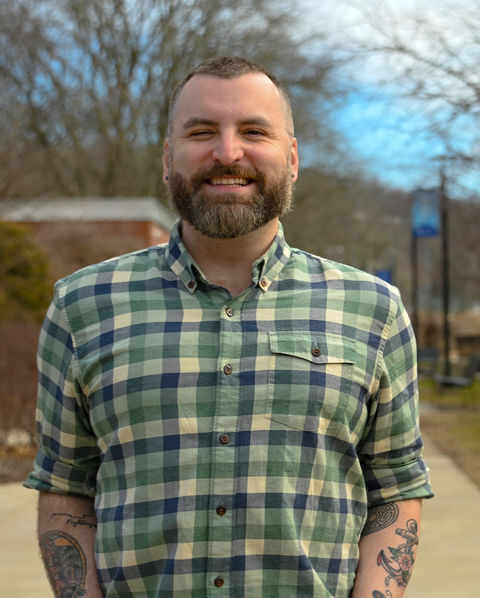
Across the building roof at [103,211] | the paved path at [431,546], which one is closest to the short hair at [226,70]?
the paved path at [431,546]

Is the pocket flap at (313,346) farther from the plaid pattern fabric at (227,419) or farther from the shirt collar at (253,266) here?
the shirt collar at (253,266)

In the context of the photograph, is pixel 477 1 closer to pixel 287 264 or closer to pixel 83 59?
pixel 287 264

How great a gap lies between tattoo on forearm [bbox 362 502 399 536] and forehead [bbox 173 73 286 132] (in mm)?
987

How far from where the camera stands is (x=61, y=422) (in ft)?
7.47

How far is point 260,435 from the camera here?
2141 mm

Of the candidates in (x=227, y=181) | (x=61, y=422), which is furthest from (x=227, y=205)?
(x=61, y=422)

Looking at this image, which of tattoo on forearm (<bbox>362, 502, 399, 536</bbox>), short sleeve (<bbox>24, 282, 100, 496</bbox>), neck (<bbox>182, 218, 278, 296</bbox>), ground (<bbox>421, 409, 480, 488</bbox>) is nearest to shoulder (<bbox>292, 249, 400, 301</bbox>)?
neck (<bbox>182, 218, 278, 296</bbox>)

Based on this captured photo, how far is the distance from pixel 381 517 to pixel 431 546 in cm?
474

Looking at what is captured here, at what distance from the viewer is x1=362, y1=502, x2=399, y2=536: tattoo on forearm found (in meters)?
2.29

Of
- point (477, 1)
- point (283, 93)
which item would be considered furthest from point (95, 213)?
point (283, 93)

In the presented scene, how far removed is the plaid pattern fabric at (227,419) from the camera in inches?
83.1

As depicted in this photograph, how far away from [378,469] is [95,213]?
1830cm

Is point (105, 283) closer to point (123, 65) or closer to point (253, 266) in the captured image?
point (253, 266)

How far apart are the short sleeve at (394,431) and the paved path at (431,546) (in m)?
3.56
